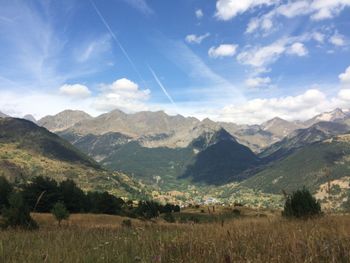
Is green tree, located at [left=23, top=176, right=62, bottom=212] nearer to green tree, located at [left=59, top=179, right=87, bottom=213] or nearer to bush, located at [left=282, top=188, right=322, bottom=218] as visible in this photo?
green tree, located at [left=59, top=179, right=87, bottom=213]

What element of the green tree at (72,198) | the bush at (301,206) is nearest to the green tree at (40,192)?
the green tree at (72,198)

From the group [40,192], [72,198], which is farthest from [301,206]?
[72,198]

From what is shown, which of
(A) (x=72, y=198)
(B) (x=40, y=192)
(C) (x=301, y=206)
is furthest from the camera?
(A) (x=72, y=198)

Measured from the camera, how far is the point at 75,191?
103 meters

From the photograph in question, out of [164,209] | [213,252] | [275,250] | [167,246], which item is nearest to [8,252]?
[167,246]

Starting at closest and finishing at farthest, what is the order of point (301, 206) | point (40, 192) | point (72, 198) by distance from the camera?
point (301, 206) → point (40, 192) → point (72, 198)

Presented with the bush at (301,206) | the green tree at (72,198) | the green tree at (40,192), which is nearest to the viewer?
the bush at (301,206)

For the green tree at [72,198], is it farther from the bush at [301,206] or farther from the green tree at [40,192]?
the bush at [301,206]

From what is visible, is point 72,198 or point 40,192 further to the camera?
point 72,198

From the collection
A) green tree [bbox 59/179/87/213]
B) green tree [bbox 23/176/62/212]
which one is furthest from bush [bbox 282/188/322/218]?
green tree [bbox 59/179/87/213]

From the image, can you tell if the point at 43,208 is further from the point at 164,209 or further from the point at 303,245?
the point at 303,245

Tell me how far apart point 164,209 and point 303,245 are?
122 m

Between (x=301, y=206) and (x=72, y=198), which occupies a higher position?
(x=72, y=198)

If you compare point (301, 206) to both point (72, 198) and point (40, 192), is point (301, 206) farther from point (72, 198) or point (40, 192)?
point (72, 198)
